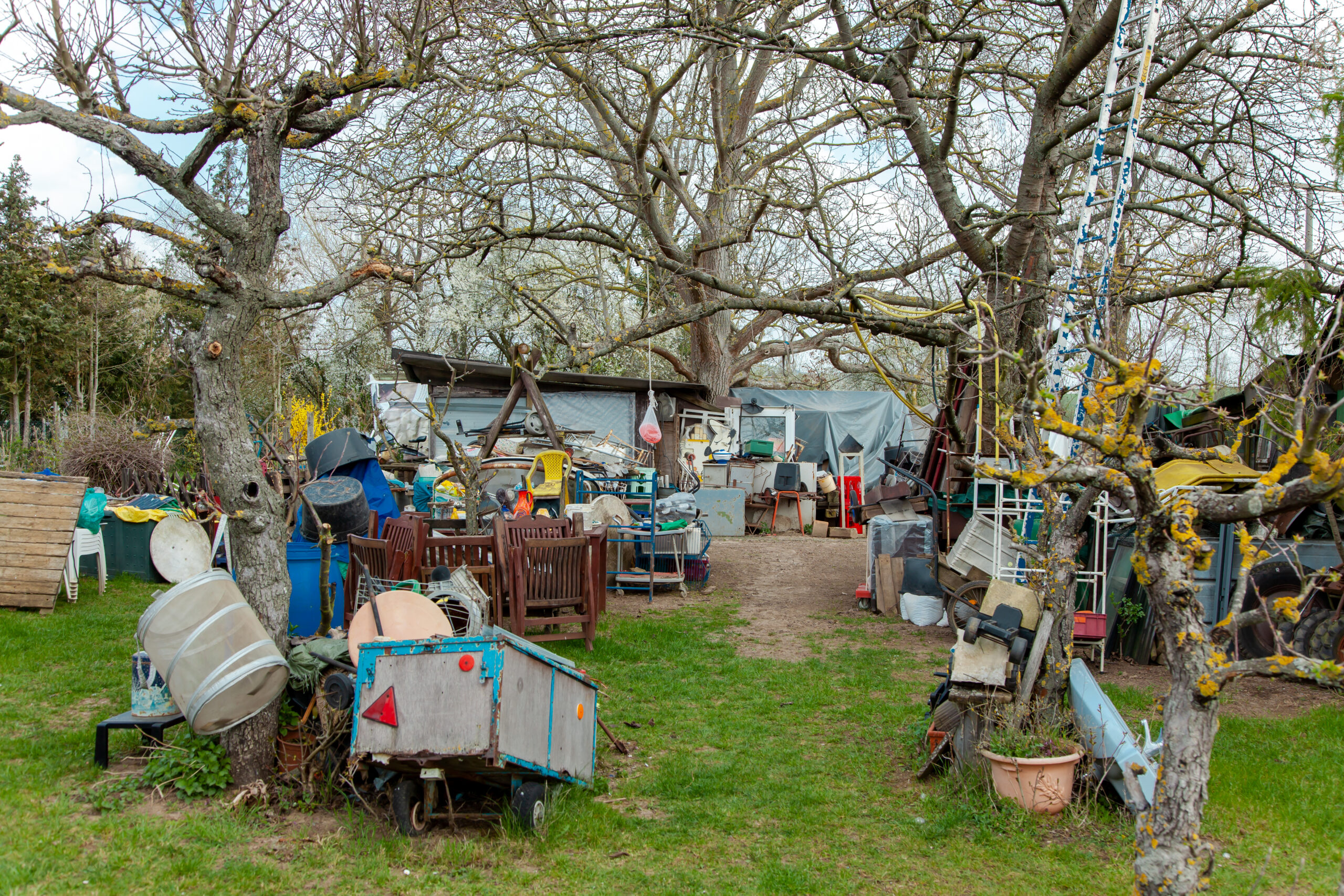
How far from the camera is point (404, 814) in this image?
4426 millimetres

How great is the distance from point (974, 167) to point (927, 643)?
703 centimetres

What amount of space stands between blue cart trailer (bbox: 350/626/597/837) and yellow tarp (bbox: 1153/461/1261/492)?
533 cm

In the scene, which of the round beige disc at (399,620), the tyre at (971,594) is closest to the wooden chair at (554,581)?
the round beige disc at (399,620)

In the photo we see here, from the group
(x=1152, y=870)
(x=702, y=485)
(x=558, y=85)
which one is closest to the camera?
(x=1152, y=870)

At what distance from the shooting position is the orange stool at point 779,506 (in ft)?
61.1

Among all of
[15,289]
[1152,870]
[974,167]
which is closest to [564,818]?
[1152,870]

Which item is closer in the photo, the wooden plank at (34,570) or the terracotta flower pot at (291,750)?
the terracotta flower pot at (291,750)

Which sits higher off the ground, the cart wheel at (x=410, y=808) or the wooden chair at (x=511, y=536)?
the wooden chair at (x=511, y=536)

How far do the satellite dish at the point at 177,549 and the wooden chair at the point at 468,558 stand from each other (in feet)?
14.8

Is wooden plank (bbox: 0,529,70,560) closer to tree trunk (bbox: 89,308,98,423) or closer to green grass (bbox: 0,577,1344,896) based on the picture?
green grass (bbox: 0,577,1344,896)

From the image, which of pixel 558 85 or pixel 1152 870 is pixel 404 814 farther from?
pixel 558 85

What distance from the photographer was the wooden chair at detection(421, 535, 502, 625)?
25.8 ft

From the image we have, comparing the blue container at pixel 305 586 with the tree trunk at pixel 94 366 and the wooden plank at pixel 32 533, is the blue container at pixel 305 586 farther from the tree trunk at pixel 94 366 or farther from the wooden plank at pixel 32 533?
the tree trunk at pixel 94 366

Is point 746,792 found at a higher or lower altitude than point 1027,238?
lower
